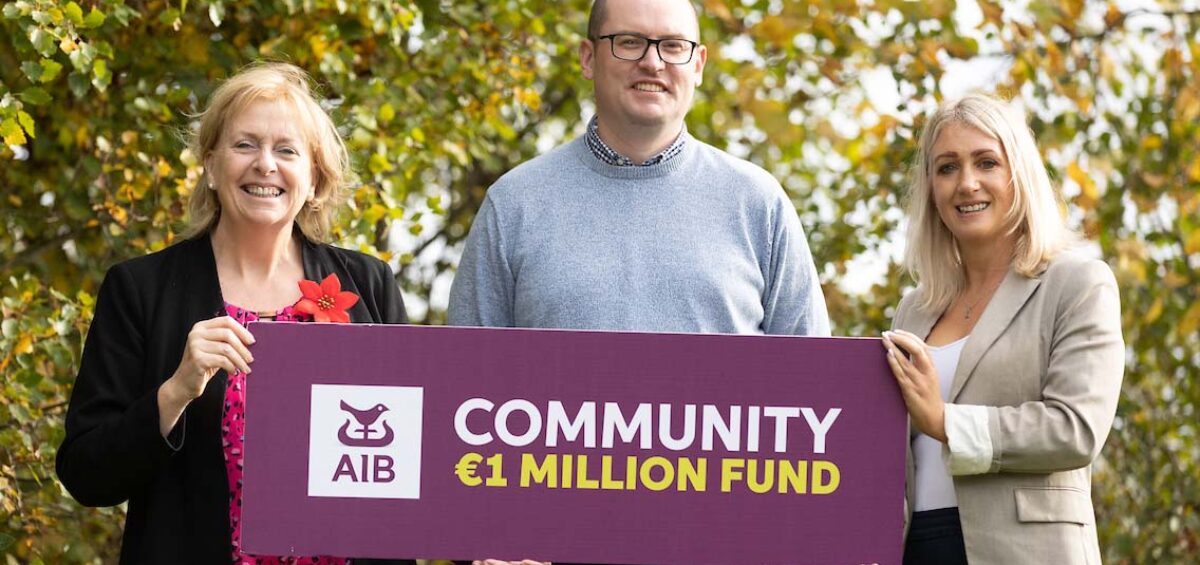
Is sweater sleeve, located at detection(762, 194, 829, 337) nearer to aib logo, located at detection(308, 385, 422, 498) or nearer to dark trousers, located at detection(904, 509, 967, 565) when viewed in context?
dark trousers, located at detection(904, 509, 967, 565)

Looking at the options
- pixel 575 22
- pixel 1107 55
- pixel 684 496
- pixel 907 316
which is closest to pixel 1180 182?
pixel 1107 55

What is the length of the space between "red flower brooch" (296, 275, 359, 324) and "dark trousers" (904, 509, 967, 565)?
1.32m

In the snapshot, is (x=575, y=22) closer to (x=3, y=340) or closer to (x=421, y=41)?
(x=421, y=41)

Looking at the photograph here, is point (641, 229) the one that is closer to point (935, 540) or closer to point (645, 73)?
point (645, 73)

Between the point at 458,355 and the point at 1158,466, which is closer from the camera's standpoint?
the point at 458,355

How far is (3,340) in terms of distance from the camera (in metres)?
4.24

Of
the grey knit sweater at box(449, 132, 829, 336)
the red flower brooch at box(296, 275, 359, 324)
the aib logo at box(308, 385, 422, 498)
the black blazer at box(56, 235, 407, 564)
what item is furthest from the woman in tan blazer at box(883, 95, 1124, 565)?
the black blazer at box(56, 235, 407, 564)

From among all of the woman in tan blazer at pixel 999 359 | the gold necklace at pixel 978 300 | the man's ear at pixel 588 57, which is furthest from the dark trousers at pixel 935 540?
the man's ear at pixel 588 57

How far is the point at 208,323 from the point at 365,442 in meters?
Answer: 0.39

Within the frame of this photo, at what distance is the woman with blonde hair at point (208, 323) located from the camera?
3008 mm

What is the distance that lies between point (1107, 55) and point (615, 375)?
12.1 feet

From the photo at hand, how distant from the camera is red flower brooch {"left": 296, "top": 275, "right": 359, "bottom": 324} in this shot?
10.4ft

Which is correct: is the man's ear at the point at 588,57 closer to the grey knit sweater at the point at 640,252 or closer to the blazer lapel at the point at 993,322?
the grey knit sweater at the point at 640,252

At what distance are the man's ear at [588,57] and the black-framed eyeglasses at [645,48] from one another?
0.12 metres
